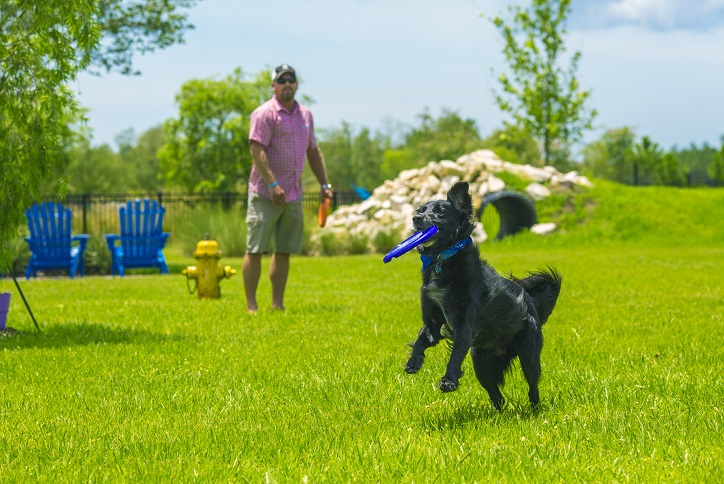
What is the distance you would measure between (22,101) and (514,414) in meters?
4.89

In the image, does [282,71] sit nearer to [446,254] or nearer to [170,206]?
[446,254]

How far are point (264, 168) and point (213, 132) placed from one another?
116 ft

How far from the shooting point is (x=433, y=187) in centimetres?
2530

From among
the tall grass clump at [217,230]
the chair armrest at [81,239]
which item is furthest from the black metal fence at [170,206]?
the chair armrest at [81,239]

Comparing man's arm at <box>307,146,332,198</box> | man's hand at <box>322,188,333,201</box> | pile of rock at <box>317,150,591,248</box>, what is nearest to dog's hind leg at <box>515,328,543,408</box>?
man's hand at <box>322,188,333,201</box>

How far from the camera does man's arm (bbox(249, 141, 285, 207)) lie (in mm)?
8570

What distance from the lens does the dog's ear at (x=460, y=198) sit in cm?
403

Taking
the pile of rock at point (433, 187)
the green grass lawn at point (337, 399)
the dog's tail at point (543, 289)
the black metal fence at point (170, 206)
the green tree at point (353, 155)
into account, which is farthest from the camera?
the green tree at point (353, 155)

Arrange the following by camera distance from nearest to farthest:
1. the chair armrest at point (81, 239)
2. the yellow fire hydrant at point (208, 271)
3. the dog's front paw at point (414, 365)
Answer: the dog's front paw at point (414, 365), the yellow fire hydrant at point (208, 271), the chair armrest at point (81, 239)

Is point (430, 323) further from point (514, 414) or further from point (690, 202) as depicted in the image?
point (690, 202)

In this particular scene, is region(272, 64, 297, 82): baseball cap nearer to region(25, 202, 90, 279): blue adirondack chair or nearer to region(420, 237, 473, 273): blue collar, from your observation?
region(420, 237, 473, 273): blue collar

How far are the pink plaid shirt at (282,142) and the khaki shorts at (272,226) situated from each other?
4.6 inches

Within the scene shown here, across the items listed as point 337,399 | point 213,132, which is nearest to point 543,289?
point 337,399

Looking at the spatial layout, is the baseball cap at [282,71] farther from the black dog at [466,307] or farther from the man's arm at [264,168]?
the black dog at [466,307]
